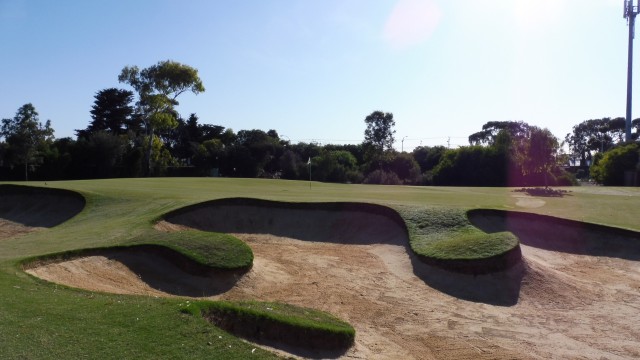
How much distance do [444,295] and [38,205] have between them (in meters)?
19.0

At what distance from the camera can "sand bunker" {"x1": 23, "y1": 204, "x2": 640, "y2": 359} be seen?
9.95 metres

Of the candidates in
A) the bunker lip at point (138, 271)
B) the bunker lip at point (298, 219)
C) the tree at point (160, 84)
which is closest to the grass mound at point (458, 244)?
the bunker lip at point (298, 219)

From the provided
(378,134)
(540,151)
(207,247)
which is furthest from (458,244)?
(378,134)

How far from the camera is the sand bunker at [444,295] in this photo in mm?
9953

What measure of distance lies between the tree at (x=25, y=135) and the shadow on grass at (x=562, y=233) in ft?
165

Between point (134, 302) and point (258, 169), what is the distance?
216ft

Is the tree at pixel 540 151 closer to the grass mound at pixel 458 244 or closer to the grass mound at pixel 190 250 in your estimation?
the grass mound at pixel 458 244

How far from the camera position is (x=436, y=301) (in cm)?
1269

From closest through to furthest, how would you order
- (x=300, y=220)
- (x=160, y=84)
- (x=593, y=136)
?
(x=300, y=220) < (x=160, y=84) < (x=593, y=136)

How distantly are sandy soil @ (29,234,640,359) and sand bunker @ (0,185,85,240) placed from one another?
10.4 m

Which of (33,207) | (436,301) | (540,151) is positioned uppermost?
(540,151)

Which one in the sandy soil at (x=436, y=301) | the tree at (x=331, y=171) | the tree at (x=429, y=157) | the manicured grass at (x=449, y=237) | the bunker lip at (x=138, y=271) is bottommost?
the sandy soil at (x=436, y=301)

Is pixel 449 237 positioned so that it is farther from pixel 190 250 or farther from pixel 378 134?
pixel 378 134

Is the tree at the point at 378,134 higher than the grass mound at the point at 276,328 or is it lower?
higher
